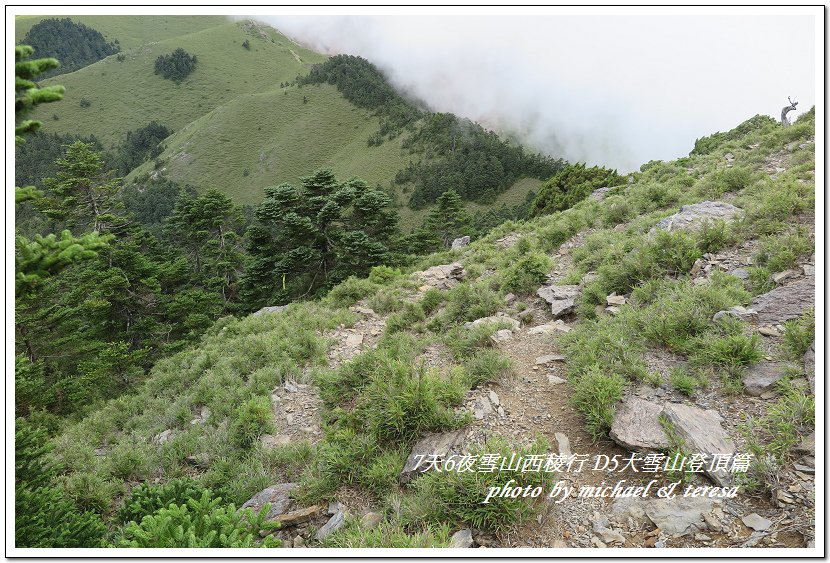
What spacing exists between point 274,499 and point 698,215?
11.5 metres

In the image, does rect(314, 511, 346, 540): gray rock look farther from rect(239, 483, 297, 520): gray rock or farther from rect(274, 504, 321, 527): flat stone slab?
rect(239, 483, 297, 520): gray rock

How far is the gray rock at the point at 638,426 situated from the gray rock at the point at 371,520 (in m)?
3.00

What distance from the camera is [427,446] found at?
545 centimetres

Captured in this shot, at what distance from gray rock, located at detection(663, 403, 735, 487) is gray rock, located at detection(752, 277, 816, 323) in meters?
2.27

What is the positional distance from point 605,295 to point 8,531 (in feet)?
31.0

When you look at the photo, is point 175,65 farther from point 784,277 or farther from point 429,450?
point 784,277

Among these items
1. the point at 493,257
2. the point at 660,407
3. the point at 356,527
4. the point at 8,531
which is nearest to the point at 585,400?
the point at 660,407

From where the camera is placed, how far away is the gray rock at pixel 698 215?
383 inches

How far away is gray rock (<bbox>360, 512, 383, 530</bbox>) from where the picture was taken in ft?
15.1

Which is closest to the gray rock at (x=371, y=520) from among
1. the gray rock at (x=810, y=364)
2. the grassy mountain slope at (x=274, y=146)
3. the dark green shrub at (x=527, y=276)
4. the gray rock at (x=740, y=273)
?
the gray rock at (x=810, y=364)

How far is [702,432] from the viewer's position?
4.55 meters

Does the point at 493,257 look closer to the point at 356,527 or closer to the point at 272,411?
the point at 272,411

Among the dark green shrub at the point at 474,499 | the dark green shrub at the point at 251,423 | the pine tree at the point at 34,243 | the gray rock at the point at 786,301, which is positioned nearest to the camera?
the pine tree at the point at 34,243

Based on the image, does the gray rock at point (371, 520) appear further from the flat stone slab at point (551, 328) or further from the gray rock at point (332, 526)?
the flat stone slab at point (551, 328)
